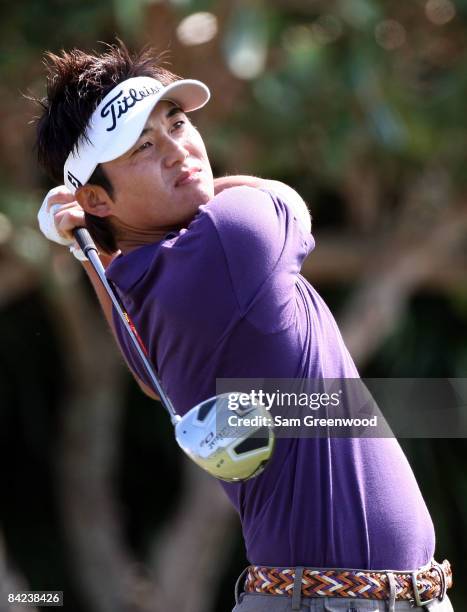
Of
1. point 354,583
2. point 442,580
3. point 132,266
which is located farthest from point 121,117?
point 442,580

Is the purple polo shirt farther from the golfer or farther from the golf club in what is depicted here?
the golf club

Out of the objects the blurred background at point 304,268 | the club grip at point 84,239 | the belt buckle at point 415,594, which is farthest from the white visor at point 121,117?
the blurred background at point 304,268

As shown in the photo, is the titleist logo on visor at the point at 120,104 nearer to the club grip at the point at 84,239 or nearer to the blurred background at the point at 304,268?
the club grip at the point at 84,239

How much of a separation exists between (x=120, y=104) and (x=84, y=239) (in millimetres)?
381

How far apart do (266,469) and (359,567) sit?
293mm

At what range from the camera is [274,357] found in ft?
8.86

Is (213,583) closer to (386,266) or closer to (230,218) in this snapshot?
(386,266)

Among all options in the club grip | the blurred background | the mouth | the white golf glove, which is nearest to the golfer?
the mouth

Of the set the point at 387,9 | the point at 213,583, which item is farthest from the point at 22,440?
the point at 387,9

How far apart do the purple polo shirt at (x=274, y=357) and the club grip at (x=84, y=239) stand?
29cm

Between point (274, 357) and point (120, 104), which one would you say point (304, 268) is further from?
point (274, 357)

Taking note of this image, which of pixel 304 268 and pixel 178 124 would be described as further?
pixel 304 268

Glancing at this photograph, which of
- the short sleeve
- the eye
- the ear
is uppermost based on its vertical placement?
the eye

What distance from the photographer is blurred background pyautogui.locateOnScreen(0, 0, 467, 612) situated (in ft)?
22.7
